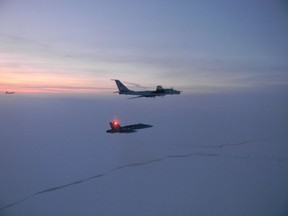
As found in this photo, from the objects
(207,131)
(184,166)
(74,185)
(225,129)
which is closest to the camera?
(74,185)

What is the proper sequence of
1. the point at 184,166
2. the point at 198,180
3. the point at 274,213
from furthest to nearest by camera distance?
the point at 184,166
the point at 198,180
the point at 274,213

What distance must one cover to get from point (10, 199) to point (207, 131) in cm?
4244

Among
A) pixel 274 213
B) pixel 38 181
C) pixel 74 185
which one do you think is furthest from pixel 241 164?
pixel 38 181

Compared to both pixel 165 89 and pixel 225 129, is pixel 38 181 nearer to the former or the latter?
pixel 165 89

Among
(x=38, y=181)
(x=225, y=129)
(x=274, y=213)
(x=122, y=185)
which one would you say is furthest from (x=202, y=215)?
(x=225, y=129)

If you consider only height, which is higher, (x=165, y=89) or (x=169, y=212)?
(x=165, y=89)

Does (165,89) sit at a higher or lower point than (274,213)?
higher

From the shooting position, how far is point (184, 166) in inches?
1372

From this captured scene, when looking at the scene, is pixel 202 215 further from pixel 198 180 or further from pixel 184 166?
pixel 184 166

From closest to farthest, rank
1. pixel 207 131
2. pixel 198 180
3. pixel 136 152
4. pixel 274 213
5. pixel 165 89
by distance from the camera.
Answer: pixel 165 89
pixel 274 213
pixel 198 180
pixel 136 152
pixel 207 131

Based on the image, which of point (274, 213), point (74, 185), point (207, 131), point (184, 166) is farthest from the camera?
point (207, 131)

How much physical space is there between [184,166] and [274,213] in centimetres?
1260

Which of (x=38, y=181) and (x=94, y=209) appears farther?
(x=38, y=181)

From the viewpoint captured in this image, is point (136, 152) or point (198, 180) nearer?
point (198, 180)
